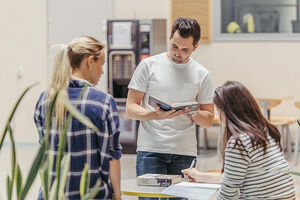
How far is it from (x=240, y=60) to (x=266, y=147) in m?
6.93

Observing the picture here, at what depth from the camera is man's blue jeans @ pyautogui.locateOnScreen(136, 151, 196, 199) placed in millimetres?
3484

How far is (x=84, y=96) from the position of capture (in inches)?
103

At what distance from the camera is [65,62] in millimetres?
2609

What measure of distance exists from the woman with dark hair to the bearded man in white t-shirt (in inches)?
22.0

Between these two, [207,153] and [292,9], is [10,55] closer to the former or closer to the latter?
[207,153]

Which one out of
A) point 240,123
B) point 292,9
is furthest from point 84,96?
point 292,9

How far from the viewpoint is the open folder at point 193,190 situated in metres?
2.93

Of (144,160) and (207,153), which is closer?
(144,160)

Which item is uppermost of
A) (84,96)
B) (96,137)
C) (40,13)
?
(40,13)

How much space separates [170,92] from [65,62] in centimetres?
105

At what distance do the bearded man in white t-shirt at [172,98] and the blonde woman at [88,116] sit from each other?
0.79 metres

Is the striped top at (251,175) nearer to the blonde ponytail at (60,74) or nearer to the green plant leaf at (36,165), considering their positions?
the blonde ponytail at (60,74)

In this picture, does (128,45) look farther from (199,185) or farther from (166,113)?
(199,185)

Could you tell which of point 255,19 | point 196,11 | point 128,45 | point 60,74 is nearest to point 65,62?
point 60,74
